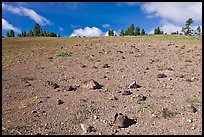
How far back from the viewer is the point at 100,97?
802cm

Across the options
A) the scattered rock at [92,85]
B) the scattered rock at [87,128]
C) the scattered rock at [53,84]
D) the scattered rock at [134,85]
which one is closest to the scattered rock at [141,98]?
the scattered rock at [134,85]

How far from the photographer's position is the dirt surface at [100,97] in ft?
20.9

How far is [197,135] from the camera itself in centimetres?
605

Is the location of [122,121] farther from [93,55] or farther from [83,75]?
[93,55]

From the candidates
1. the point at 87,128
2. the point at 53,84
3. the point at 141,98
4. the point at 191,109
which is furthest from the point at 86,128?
the point at 53,84

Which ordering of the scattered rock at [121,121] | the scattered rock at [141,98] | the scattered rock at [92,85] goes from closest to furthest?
the scattered rock at [121,121]
the scattered rock at [141,98]
the scattered rock at [92,85]

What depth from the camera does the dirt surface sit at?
6371 mm

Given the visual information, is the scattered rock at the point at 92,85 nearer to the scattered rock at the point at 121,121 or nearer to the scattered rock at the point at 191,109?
the scattered rock at the point at 121,121

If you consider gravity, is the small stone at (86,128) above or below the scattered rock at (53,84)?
below

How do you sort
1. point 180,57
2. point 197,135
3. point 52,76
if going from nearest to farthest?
1. point 197,135
2. point 52,76
3. point 180,57

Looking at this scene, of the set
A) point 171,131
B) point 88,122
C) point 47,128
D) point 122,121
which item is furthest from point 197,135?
point 47,128

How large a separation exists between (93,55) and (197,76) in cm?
598

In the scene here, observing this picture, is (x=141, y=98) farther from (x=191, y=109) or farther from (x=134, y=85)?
(x=191, y=109)

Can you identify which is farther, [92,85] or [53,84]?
[53,84]
